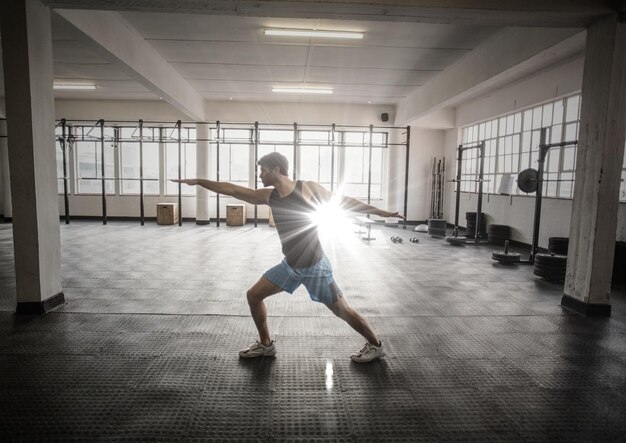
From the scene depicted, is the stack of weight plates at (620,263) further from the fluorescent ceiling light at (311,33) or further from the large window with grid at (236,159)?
the large window with grid at (236,159)

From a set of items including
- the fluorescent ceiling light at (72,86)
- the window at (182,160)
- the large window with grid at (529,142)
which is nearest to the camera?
the large window with grid at (529,142)

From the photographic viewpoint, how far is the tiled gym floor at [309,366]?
2.06 metres

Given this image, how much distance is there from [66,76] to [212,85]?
298 centimetres

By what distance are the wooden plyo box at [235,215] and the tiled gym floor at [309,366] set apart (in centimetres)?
571

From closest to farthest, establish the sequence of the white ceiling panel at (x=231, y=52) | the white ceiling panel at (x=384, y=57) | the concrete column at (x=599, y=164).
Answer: the concrete column at (x=599, y=164), the white ceiling panel at (x=231, y=52), the white ceiling panel at (x=384, y=57)

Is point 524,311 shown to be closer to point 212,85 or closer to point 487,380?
point 487,380

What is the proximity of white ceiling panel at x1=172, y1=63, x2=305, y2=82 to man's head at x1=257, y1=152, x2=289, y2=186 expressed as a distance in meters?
5.56

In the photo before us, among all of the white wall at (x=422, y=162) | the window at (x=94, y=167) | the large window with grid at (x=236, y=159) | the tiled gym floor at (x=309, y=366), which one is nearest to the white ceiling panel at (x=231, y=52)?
the tiled gym floor at (x=309, y=366)

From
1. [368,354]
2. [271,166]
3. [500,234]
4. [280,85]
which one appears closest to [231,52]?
[280,85]

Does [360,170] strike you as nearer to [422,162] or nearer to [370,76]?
[422,162]

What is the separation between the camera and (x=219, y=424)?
206 cm

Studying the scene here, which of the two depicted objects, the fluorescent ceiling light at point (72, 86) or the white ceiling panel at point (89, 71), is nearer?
the white ceiling panel at point (89, 71)

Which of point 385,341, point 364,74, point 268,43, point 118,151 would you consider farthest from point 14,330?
point 118,151

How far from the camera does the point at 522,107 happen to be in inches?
311
